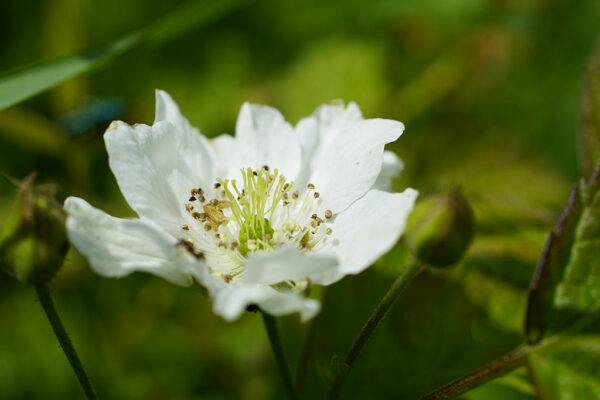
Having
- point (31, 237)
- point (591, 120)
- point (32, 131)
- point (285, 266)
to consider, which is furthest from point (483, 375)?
point (32, 131)

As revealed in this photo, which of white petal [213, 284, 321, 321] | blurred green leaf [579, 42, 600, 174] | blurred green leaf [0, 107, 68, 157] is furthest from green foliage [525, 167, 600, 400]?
blurred green leaf [0, 107, 68, 157]

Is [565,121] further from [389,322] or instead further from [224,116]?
[389,322]

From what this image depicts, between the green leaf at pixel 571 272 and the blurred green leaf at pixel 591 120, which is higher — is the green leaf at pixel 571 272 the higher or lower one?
the lower one

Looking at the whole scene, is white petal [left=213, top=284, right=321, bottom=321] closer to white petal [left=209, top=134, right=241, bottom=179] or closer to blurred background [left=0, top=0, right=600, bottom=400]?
blurred background [left=0, top=0, right=600, bottom=400]

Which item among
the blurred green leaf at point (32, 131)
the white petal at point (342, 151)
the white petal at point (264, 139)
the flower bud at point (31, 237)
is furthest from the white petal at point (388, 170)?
the blurred green leaf at point (32, 131)

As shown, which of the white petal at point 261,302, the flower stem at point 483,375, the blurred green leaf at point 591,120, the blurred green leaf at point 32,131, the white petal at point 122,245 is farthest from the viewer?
the blurred green leaf at point 32,131

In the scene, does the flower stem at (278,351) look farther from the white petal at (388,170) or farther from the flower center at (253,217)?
the white petal at (388,170)
